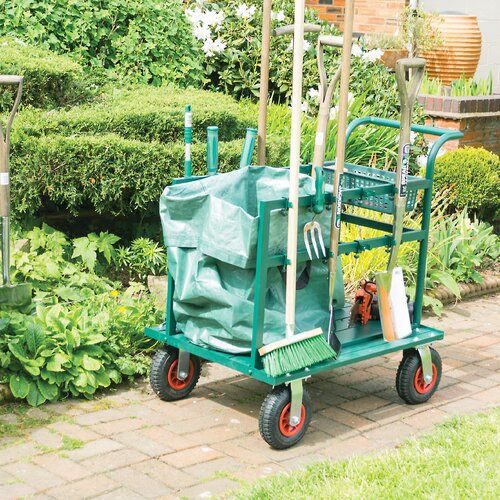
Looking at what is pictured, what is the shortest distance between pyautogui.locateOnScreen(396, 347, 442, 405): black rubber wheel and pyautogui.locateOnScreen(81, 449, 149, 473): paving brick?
1.31 metres

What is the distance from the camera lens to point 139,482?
386 cm

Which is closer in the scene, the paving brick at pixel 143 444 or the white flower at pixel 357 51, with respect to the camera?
the paving brick at pixel 143 444

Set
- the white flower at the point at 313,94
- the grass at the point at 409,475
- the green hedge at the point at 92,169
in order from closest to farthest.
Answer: the grass at the point at 409,475
the green hedge at the point at 92,169
the white flower at the point at 313,94

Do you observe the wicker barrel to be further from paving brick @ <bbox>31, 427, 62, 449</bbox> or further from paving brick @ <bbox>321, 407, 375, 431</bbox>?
paving brick @ <bbox>31, 427, 62, 449</bbox>

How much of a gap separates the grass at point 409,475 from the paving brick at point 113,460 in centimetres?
53

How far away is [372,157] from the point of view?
7367mm

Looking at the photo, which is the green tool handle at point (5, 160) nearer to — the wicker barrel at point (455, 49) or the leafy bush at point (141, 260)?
the leafy bush at point (141, 260)

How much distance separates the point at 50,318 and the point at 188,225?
2.95 ft

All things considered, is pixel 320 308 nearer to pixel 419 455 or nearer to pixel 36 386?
pixel 419 455

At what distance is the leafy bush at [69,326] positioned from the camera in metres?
4.57

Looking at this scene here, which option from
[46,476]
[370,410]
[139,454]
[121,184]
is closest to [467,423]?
[370,410]

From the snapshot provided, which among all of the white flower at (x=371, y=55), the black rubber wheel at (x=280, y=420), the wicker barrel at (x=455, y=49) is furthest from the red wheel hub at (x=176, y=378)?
the wicker barrel at (x=455, y=49)

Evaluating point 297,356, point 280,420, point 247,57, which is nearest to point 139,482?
point 280,420

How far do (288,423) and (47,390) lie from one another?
1.11 m
